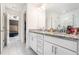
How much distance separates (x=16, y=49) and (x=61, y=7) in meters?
1.02

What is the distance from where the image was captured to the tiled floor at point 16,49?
1.82 meters

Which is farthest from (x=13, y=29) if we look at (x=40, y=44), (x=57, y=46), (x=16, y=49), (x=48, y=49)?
(x=57, y=46)

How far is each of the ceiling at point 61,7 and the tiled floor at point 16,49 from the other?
748mm

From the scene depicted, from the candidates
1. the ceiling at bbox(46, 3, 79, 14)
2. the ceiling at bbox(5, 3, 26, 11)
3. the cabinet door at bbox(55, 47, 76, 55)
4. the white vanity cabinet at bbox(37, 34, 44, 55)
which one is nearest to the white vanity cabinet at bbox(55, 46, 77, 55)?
the cabinet door at bbox(55, 47, 76, 55)

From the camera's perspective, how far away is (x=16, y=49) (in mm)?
1858

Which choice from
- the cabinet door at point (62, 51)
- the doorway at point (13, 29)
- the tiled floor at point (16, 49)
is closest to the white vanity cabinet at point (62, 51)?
the cabinet door at point (62, 51)

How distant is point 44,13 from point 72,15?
Result: 1.51 ft

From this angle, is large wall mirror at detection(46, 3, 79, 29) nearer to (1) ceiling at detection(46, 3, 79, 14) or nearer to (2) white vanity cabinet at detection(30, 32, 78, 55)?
(1) ceiling at detection(46, 3, 79, 14)

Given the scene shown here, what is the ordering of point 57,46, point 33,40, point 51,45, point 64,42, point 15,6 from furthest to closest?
point 33,40 < point 15,6 < point 51,45 < point 57,46 < point 64,42

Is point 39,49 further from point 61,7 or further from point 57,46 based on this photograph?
point 61,7

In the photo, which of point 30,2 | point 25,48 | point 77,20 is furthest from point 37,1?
point 25,48

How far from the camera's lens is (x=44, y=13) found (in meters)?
1.84
